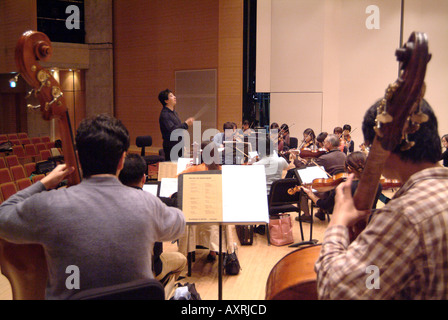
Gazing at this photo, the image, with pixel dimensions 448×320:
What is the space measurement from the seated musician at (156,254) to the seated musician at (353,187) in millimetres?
1606

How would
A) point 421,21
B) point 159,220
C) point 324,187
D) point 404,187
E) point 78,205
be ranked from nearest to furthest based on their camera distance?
point 404,187 → point 78,205 → point 159,220 → point 324,187 → point 421,21

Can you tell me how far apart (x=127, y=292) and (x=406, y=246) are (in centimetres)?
91

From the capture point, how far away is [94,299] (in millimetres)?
1328

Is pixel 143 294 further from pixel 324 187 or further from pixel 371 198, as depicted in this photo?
pixel 324 187

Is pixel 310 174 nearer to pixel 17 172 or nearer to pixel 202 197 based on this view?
pixel 202 197

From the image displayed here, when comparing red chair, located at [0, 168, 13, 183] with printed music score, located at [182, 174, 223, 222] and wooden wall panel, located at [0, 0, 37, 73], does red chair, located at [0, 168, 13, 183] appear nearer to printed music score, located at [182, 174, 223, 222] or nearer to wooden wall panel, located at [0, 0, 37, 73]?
printed music score, located at [182, 174, 223, 222]

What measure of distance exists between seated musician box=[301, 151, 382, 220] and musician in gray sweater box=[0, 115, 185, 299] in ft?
6.53

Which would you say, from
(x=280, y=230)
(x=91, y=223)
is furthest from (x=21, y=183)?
(x=91, y=223)

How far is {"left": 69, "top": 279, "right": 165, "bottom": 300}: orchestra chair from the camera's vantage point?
1.33m

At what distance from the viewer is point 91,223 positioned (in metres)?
1.49

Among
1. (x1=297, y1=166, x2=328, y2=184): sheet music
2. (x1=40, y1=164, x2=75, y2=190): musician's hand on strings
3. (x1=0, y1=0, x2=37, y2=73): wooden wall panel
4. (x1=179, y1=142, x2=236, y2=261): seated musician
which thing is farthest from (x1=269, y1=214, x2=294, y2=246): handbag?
(x1=0, y1=0, x2=37, y2=73): wooden wall panel

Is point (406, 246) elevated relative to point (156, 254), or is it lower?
elevated

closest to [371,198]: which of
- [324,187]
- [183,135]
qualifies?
[324,187]
